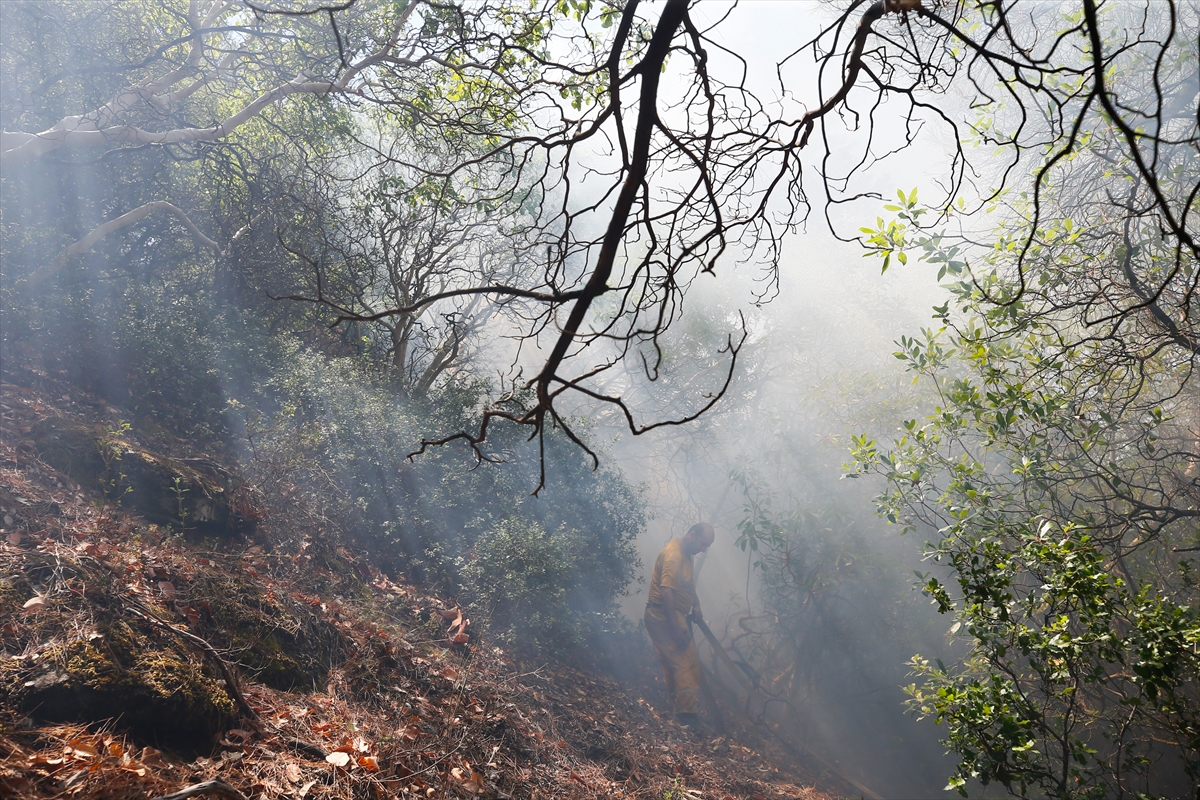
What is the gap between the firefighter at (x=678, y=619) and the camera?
8.22 meters

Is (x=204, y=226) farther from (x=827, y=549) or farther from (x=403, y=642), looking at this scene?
(x=827, y=549)

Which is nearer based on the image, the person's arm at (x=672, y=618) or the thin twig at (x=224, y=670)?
the thin twig at (x=224, y=670)

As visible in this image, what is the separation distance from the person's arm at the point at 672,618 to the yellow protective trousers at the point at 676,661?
0.02 metres

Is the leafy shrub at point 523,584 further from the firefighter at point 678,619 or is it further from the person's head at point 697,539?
the person's head at point 697,539

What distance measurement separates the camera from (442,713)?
347 centimetres

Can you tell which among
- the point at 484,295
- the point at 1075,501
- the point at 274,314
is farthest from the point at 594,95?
the point at 274,314

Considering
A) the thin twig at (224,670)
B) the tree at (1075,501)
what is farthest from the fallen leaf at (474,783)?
the tree at (1075,501)

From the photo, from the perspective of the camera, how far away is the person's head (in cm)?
1009

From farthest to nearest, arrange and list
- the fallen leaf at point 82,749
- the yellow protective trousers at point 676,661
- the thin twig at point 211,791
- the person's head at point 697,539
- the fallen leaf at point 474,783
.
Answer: the person's head at point 697,539
the yellow protective trousers at point 676,661
the fallen leaf at point 474,783
the fallen leaf at point 82,749
the thin twig at point 211,791

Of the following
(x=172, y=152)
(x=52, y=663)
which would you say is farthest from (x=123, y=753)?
(x=172, y=152)


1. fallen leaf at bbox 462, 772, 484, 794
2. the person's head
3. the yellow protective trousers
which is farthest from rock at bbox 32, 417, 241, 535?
the person's head

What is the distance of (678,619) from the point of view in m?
8.96

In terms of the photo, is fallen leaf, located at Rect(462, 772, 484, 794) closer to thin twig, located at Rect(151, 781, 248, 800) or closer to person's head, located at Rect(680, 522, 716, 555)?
thin twig, located at Rect(151, 781, 248, 800)

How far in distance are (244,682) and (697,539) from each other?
27.2 ft
